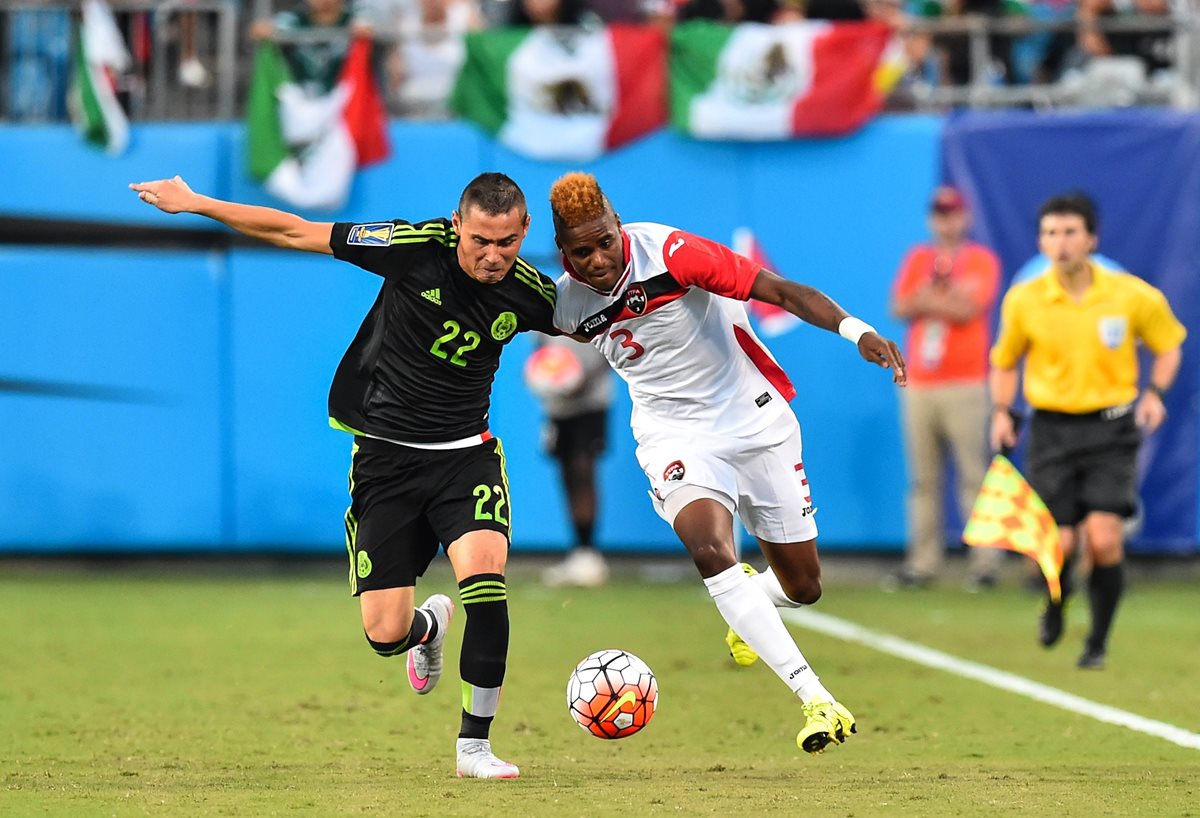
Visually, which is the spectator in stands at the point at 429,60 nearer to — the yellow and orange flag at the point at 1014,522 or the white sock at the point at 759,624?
the yellow and orange flag at the point at 1014,522

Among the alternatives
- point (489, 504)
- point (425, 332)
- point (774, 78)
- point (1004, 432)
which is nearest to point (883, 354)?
point (489, 504)

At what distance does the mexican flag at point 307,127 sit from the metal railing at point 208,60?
0.32 meters

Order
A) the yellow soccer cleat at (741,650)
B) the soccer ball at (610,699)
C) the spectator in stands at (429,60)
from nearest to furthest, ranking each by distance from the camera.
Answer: the soccer ball at (610,699) < the yellow soccer cleat at (741,650) < the spectator in stands at (429,60)

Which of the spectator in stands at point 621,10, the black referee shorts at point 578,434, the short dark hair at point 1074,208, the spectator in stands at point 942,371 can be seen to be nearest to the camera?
the short dark hair at point 1074,208

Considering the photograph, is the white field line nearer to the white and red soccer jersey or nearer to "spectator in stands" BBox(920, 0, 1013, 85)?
the white and red soccer jersey

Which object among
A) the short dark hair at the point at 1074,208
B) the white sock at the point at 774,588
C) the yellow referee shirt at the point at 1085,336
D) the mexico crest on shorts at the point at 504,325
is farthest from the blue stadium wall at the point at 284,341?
the mexico crest on shorts at the point at 504,325

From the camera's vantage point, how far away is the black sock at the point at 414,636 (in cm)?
760

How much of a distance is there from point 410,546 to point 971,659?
4.42 metres

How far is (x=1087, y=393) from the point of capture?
10461mm

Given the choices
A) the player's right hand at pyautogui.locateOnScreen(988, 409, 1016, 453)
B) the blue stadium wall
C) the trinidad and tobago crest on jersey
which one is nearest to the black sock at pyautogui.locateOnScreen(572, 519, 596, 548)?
the blue stadium wall

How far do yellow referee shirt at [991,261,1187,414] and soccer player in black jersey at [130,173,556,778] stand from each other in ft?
13.3

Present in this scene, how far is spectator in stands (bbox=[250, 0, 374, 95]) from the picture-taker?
15352 mm

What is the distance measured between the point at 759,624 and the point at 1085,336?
4.03 metres

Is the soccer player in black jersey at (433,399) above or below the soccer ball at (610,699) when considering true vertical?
above
